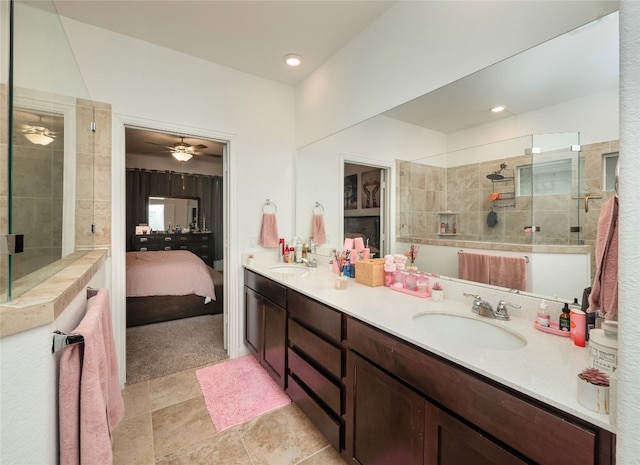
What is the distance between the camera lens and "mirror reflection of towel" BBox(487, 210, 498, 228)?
58.4 inches

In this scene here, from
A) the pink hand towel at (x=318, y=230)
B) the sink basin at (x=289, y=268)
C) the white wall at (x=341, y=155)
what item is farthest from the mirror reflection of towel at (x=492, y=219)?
the sink basin at (x=289, y=268)

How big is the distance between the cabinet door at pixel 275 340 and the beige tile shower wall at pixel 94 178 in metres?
1.34

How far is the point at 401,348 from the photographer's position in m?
1.10

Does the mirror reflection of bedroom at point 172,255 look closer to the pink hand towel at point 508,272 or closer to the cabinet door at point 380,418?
the cabinet door at point 380,418

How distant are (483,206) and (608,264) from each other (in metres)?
0.79

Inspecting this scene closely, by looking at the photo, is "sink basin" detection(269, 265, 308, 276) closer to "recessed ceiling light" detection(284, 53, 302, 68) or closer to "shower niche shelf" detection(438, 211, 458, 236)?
"shower niche shelf" detection(438, 211, 458, 236)

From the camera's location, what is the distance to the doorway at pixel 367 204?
209 centimetres

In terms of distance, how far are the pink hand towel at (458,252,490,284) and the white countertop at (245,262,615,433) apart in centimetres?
6

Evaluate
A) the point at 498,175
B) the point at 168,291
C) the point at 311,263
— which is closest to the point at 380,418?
the point at 498,175

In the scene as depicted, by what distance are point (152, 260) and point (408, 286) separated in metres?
3.66

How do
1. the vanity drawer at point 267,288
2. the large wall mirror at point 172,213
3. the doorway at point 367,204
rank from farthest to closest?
A: the large wall mirror at point 172,213, the doorway at point 367,204, the vanity drawer at point 267,288

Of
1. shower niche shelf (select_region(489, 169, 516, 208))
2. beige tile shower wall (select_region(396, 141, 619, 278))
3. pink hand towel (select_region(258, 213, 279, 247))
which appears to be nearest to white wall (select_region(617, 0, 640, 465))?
beige tile shower wall (select_region(396, 141, 619, 278))

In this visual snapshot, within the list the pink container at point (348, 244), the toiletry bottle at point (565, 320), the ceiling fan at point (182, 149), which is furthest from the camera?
the ceiling fan at point (182, 149)

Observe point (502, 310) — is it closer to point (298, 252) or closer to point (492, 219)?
point (492, 219)
